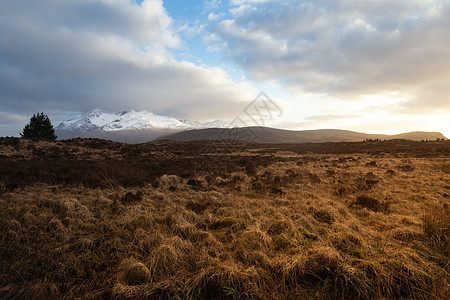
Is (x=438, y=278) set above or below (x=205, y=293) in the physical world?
above

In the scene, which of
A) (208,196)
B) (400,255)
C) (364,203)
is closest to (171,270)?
(400,255)

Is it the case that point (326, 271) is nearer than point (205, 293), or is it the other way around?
point (205, 293)

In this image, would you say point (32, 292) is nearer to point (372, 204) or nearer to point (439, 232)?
point (439, 232)

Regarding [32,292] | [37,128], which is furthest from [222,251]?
[37,128]

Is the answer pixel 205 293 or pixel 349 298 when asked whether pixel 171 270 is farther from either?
pixel 349 298

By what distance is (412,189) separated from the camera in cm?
916

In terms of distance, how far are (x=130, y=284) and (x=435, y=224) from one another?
645cm

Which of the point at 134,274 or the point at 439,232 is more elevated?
the point at 439,232

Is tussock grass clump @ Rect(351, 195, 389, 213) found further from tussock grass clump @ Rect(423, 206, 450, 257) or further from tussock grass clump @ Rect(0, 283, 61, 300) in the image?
tussock grass clump @ Rect(0, 283, 61, 300)

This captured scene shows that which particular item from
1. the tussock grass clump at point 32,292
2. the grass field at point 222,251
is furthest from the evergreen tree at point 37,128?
the tussock grass clump at point 32,292

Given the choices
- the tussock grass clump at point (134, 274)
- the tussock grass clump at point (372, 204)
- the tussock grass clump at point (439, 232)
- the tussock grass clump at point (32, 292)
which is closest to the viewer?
the tussock grass clump at point (32, 292)

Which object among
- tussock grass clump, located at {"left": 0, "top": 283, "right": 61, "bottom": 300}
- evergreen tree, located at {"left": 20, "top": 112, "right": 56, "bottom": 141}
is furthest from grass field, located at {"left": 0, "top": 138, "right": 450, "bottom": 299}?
evergreen tree, located at {"left": 20, "top": 112, "right": 56, "bottom": 141}

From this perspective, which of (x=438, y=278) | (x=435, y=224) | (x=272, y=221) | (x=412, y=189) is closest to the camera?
(x=438, y=278)

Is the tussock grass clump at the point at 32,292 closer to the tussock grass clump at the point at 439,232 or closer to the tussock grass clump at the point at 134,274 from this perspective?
the tussock grass clump at the point at 134,274
